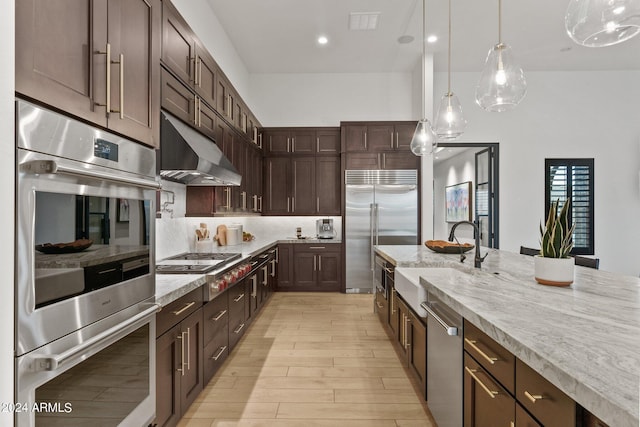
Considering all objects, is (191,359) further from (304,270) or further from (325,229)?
(325,229)

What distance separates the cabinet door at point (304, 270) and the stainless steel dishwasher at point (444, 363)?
339 cm

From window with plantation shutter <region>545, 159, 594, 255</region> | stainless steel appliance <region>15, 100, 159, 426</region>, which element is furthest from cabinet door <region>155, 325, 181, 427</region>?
window with plantation shutter <region>545, 159, 594, 255</region>

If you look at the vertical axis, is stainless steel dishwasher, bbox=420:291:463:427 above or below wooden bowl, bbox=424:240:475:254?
below

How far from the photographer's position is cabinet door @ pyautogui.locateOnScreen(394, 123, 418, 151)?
5.28 m

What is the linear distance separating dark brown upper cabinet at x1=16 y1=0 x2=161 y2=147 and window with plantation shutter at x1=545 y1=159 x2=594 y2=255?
5.96 m

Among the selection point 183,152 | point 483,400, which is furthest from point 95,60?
point 483,400

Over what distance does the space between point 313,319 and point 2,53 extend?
369 cm

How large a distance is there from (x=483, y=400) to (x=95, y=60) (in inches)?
80.7

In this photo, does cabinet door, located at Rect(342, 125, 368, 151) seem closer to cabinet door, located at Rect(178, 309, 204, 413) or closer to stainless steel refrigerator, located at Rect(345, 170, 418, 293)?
stainless steel refrigerator, located at Rect(345, 170, 418, 293)

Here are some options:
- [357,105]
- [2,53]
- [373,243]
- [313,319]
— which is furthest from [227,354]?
[357,105]

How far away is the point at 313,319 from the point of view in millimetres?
4027

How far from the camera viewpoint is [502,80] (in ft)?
7.12

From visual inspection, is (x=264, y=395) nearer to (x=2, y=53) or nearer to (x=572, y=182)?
(x=2, y=53)

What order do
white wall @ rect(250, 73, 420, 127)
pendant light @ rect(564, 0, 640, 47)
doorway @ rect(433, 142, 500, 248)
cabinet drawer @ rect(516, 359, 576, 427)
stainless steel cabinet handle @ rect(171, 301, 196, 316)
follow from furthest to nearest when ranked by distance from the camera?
white wall @ rect(250, 73, 420, 127)
doorway @ rect(433, 142, 500, 248)
stainless steel cabinet handle @ rect(171, 301, 196, 316)
pendant light @ rect(564, 0, 640, 47)
cabinet drawer @ rect(516, 359, 576, 427)
